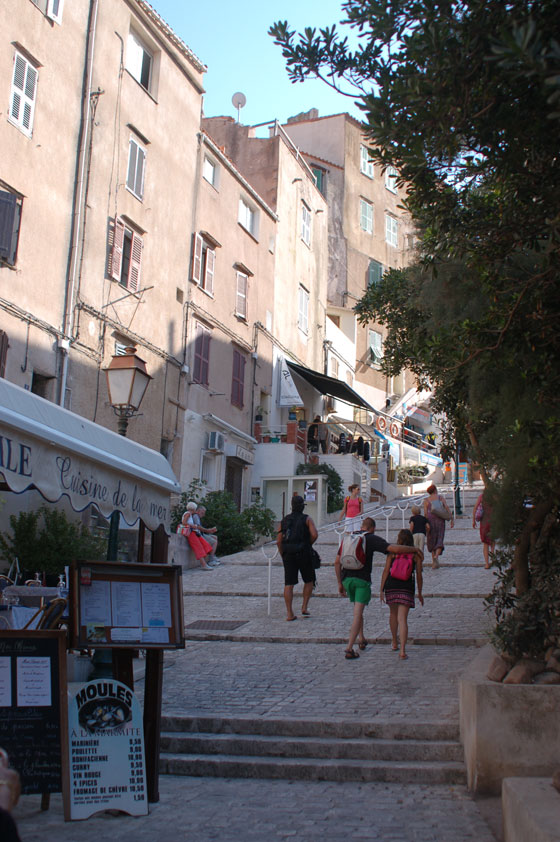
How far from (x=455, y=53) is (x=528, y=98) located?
58 cm

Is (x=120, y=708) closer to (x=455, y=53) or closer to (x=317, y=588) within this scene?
(x=455, y=53)

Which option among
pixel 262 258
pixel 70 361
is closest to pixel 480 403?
pixel 70 361

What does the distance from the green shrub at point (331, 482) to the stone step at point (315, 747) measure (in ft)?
72.8

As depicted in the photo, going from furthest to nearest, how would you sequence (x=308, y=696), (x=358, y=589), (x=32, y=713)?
(x=358, y=589) → (x=308, y=696) → (x=32, y=713)

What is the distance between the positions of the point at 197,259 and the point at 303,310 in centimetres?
1003

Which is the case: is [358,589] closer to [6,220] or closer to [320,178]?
[6,220]

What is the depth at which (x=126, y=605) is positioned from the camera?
5980mm

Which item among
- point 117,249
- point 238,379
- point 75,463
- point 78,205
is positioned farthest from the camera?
point 238,379

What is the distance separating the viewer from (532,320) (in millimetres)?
6750

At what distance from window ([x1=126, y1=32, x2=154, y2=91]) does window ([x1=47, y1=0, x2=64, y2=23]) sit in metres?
3.02

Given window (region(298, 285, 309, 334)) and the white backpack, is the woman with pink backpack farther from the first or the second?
window (region(298, 285, 309, 334))

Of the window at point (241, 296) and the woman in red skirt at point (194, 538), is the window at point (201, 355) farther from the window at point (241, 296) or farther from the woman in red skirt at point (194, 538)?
the woman in red skirt at point (194, 538)

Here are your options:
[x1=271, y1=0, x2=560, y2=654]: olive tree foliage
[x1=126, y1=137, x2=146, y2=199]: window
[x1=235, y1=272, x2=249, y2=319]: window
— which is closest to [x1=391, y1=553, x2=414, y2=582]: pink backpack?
[x1=271, y1=0, x2=560, y2=654]: olive tree foliage

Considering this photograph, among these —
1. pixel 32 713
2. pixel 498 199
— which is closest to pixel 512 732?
pixel 32 713
